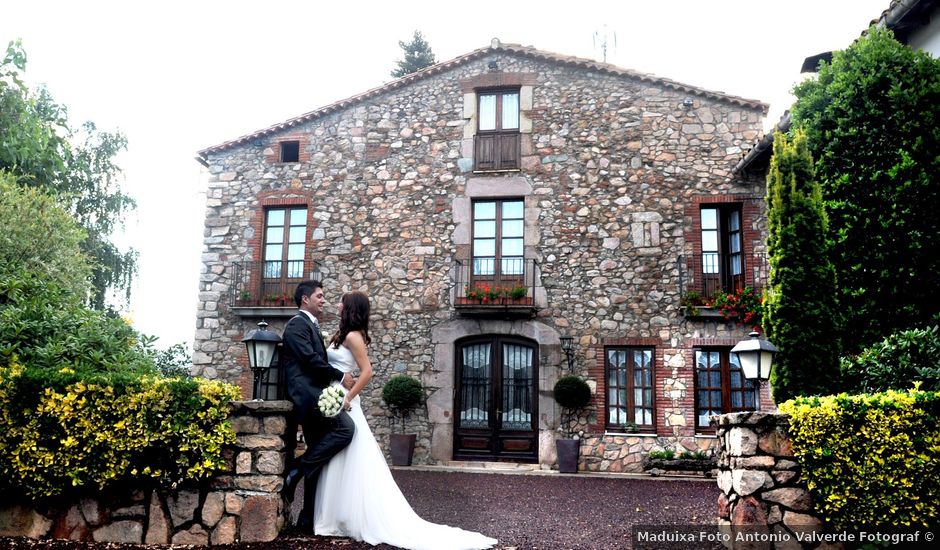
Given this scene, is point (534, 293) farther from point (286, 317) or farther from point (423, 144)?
point (286, 317)

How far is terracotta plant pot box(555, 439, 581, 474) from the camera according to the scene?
11.3m

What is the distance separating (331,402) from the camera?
15.5 ft

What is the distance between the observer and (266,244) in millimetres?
13438

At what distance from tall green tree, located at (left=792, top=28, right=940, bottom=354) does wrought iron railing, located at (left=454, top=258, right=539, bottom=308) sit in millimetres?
5554

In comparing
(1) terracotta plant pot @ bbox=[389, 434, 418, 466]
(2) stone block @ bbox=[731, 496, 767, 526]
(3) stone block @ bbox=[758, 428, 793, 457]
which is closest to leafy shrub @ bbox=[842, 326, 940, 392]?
(3) stone block @ bbox=[758, 428, 793, 457]

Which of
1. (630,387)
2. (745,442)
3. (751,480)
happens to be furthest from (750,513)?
(630,387)

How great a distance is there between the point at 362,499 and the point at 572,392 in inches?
280

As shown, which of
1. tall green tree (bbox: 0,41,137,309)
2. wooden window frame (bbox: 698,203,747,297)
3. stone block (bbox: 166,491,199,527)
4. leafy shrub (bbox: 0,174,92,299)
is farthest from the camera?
tall green tree (bbox: 0,41,137,309)

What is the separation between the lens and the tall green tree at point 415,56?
22.5m

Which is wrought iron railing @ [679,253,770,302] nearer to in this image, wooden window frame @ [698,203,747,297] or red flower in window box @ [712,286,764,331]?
wooden window frame @ [698,203,747,297]

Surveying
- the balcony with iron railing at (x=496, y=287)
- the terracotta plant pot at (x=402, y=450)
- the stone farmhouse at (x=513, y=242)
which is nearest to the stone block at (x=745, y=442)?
the stone farmhouse at (x=513, y=242)

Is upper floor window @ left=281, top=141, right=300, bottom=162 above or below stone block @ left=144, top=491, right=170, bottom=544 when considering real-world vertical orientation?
above

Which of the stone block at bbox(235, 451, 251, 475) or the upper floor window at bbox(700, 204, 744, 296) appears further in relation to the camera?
the upper floor window at bbox(700, 204, 744, 296)

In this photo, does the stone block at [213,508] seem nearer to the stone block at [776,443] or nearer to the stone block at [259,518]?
the stone block at [259,518]
